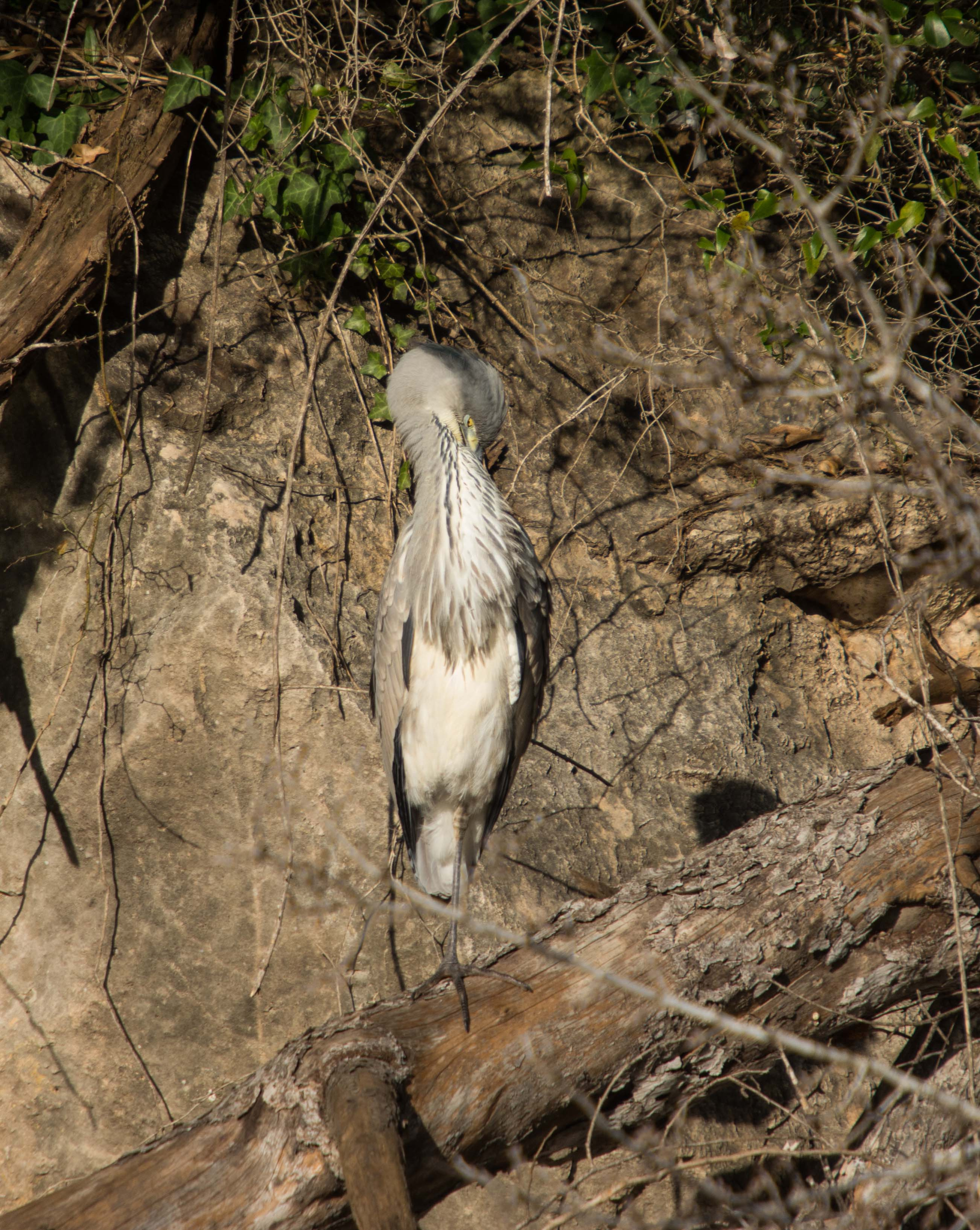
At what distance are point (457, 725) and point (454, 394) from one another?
3.53 ft

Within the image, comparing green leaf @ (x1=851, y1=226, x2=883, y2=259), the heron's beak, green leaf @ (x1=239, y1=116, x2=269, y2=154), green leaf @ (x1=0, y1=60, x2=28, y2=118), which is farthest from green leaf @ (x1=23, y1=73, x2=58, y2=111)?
green leaf @ (x1=851, y1=226, x2=883, y2=259)

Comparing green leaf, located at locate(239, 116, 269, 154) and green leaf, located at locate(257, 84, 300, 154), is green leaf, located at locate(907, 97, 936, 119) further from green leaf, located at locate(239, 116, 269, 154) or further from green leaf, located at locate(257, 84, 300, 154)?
green leaf, located at locate(239, 116, 269, 154)

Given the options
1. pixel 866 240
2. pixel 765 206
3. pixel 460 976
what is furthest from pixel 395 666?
pixel 866 240

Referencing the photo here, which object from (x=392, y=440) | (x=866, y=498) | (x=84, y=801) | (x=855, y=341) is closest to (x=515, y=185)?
(x=392, y=440)

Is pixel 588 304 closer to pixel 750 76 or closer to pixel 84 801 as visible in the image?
pixel 750 76

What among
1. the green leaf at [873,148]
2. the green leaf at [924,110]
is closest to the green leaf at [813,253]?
the green leaf at [873,148]

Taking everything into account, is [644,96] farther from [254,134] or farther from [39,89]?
[39,89]

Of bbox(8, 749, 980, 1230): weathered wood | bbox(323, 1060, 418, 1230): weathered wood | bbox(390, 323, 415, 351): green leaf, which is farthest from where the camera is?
bbox(390, 323, 415, 351): green leaf

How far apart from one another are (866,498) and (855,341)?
73 cm

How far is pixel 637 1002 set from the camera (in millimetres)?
2020

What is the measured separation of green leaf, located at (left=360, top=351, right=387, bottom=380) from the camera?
11.5ft

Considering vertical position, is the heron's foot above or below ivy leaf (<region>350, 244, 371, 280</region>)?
below

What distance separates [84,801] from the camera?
9.40 feet

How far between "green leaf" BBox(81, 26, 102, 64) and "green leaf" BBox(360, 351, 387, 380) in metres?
1.38
